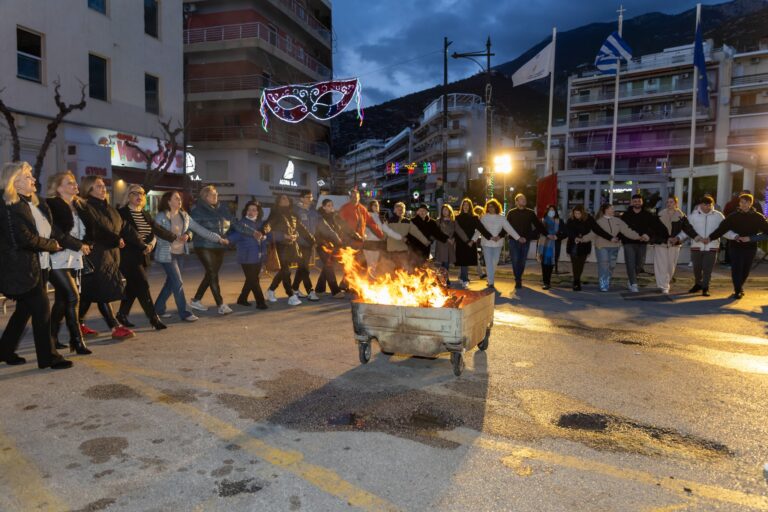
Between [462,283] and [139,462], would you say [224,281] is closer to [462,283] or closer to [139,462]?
[462,283]

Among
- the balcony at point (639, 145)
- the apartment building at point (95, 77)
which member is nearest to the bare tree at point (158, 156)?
the apartment building at point (95, 77)

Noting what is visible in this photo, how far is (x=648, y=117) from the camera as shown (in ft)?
200

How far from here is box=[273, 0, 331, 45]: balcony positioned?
124 feet

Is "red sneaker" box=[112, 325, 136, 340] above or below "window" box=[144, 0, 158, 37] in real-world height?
below

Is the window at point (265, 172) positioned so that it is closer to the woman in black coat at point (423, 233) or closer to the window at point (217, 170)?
the window at point (217, 170)

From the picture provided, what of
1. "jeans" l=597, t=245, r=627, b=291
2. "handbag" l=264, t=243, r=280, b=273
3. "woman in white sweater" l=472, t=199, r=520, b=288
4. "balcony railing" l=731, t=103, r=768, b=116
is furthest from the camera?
"balcony railing" l=731, t=103, r=768, b=116

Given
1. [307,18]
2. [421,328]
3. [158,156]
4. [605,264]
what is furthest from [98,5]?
[307,18]

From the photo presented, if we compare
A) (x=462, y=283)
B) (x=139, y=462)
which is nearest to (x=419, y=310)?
(x=139, y=462)

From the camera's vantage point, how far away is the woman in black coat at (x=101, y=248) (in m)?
6.20

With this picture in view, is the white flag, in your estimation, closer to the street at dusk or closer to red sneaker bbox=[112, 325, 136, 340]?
the street at dusk

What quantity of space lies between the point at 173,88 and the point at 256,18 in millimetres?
12771

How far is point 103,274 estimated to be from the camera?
6.29 metres

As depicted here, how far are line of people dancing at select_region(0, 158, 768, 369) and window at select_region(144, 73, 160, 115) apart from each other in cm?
1485

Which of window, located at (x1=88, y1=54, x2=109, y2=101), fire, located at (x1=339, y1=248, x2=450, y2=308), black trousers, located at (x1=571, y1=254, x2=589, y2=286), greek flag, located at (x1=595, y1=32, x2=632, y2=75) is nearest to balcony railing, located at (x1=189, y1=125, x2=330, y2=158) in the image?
window, located at (x1=88, y1=54, x2=109, y2=101)
